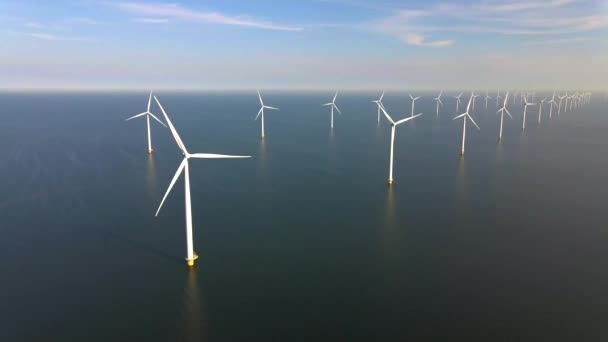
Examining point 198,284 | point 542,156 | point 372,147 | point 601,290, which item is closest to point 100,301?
point 198,284

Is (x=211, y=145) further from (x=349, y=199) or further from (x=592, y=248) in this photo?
(x=592, y=248)

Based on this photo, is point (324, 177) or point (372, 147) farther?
point (372, 147)

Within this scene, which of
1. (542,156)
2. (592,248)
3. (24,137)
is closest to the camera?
(592,248)

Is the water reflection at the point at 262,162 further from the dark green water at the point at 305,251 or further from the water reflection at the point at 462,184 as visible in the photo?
the water reflection at the point at 462,184

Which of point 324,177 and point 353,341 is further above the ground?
point 324,177

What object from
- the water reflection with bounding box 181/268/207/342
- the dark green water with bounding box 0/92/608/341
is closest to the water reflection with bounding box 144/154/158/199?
the dark green water with bounding box 0/92/608/341

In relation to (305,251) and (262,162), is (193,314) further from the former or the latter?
(262,162)
